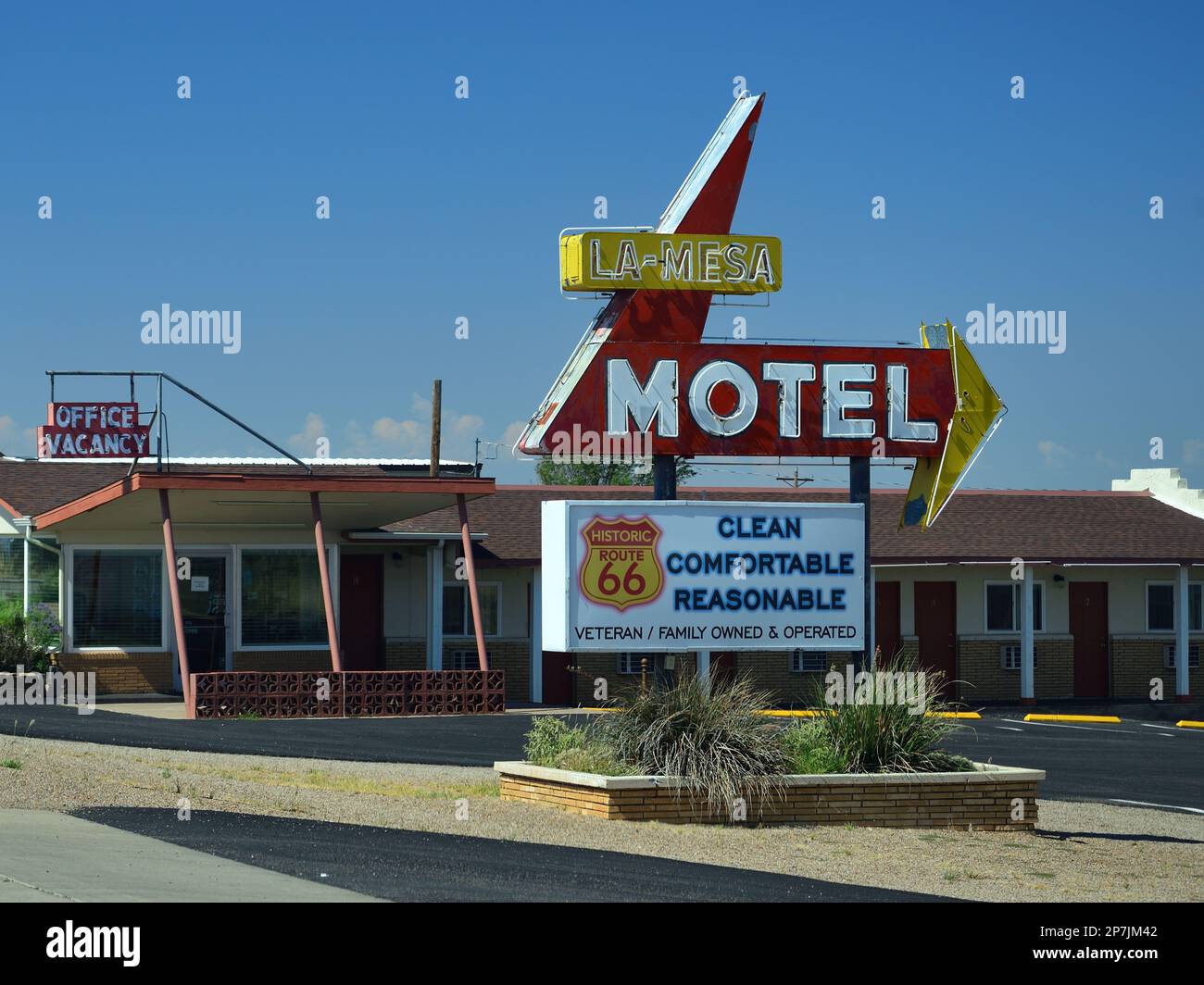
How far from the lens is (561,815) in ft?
Answer: 50.9

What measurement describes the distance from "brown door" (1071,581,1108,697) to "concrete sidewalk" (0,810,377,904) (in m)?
26.0

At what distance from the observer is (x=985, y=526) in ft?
117

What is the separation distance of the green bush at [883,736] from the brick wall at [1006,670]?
1696cm

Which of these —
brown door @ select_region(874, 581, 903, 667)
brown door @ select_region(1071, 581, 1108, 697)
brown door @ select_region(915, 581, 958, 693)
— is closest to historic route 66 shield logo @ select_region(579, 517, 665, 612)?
brown door @ select_region(874, 581, 903, 667)

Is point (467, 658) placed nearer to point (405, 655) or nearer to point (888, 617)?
point (405, 655)

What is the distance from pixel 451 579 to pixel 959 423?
12.0m

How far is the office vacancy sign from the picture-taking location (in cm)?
1820

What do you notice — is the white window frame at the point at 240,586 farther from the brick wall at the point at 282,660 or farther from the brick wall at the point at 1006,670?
the brick wall at the point at 1006,670

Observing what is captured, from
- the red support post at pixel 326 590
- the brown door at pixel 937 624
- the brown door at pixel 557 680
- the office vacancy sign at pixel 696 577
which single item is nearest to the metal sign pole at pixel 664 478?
the office vacancy sign at pixel 696 577

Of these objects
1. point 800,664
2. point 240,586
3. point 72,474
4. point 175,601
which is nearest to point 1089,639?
point 800,664

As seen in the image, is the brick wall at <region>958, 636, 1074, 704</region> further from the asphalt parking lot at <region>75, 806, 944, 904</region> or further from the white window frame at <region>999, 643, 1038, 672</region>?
the asphalt parking lot at <region>75, 806, 944, 904</region>
